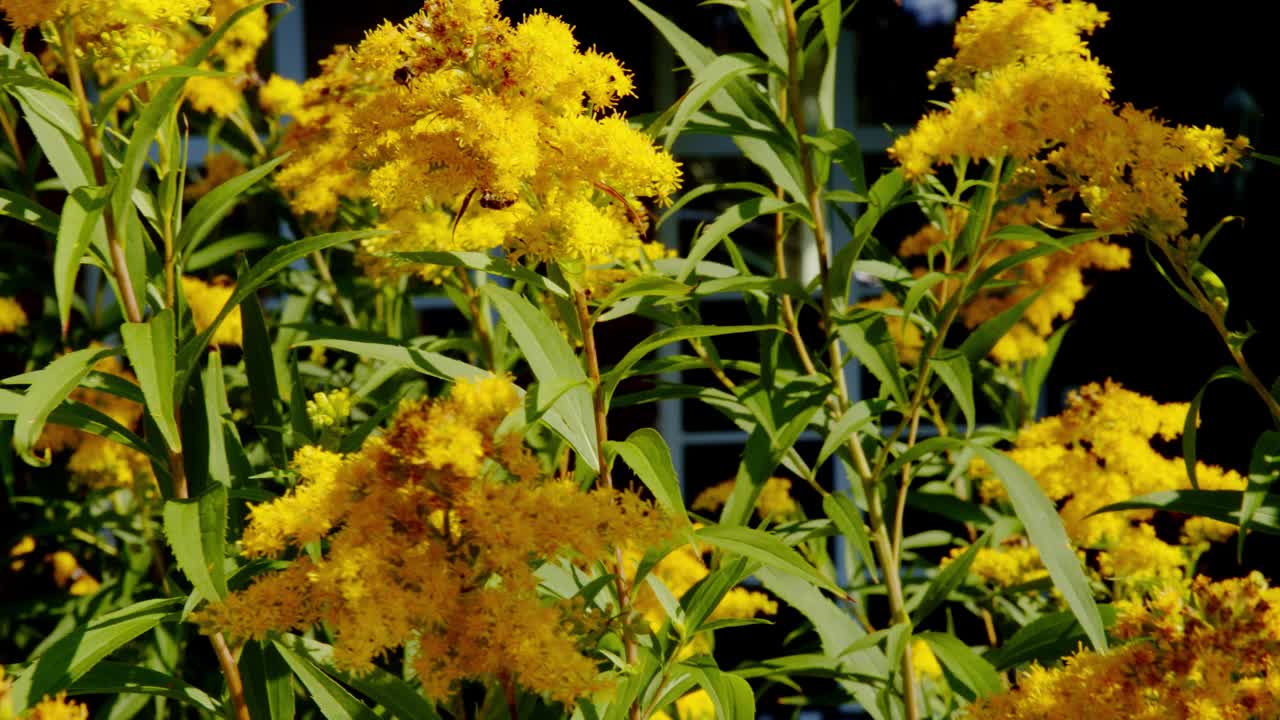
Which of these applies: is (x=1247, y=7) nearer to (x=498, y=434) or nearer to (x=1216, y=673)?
(x=1216, y=673)

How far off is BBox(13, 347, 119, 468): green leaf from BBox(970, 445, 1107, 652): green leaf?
909mm

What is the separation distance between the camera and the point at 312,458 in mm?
898

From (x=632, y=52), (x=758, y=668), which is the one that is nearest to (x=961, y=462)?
(x=758, y=668)

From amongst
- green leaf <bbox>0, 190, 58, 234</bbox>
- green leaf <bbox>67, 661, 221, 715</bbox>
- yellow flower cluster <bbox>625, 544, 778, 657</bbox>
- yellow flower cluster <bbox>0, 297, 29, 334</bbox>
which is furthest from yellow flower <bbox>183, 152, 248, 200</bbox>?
green leaf <bbox>67, 661, 221, 715</bbox>

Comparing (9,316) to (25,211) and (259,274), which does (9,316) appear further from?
(259,274)

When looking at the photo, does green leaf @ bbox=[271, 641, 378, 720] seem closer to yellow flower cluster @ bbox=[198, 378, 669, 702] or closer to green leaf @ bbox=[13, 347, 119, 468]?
yellow flower cluster @ bbox=[198, 378, 669, 702]

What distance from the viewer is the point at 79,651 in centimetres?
98

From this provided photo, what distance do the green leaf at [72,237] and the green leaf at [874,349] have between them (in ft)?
2.60

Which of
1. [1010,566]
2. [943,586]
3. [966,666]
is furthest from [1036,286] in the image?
[966,666]

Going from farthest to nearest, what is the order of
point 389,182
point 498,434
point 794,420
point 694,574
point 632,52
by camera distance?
point 632,52
point 694,574
point 794,420
point 389,182
point 498,434

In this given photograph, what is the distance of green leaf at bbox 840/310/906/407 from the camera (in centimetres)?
133

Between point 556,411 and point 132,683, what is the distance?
20.0 inches

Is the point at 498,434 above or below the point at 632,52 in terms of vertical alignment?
below

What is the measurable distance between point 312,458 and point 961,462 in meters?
1.11
